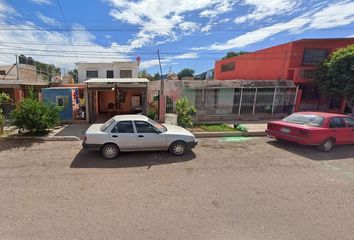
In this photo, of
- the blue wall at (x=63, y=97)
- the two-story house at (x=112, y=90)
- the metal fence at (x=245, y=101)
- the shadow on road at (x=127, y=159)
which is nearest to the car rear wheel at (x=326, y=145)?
the shadow on road at (x=127, y=159)

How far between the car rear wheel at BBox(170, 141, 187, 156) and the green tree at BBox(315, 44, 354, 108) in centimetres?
1196

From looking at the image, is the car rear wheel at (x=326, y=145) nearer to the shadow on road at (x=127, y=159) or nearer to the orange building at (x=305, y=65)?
the shadow on road at (x=127, y=159)

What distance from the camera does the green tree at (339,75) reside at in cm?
1215

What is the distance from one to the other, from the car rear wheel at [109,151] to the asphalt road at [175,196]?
242mm

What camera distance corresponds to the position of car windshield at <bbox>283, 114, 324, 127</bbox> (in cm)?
742

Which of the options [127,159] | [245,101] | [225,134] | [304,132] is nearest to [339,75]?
[245,101]

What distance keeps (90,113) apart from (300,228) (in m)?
11.8

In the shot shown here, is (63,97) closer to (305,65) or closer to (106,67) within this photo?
(106,67)

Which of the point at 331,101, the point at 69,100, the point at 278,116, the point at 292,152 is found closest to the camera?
the point at 292,152

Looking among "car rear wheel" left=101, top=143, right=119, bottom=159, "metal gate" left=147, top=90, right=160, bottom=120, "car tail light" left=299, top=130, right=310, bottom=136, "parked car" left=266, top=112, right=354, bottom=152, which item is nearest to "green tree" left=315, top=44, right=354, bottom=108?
"parked car" left=266, top=112, right=354, bottom=152

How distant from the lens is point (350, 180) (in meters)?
5.05

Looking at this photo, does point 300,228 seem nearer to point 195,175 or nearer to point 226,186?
point 226,186

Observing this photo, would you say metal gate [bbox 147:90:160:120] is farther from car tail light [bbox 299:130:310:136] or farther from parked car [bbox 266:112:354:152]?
car tail light [bbox 299:130:310:136]

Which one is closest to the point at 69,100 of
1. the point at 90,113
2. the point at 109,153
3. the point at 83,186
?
the point at 90,113
